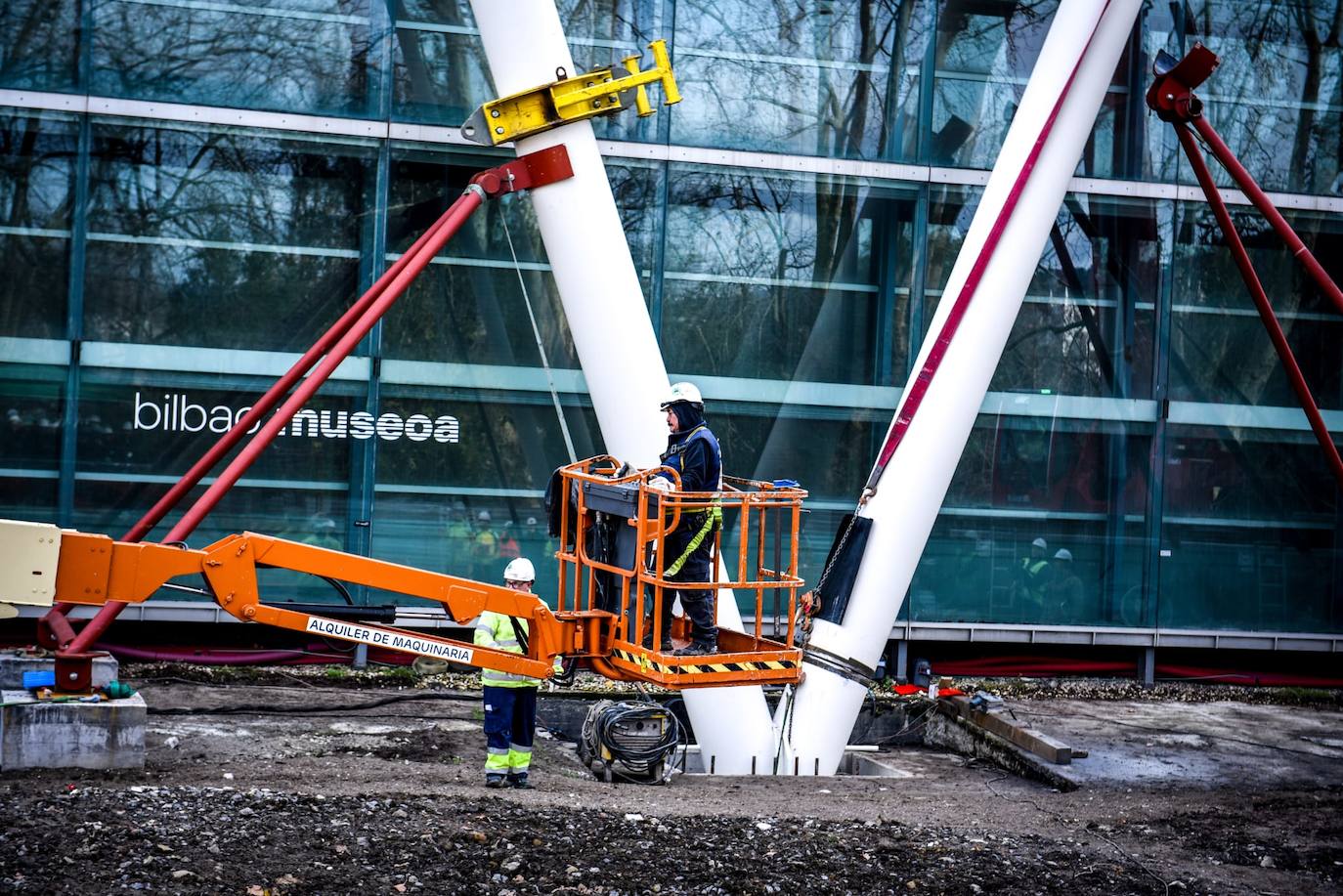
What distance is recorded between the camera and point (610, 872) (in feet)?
26.5

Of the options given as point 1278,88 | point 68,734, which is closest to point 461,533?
point 68,734

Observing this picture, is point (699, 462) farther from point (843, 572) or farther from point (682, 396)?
point (843, 572)

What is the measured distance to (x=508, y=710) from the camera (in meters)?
9.98

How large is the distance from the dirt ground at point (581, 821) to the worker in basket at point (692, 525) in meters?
1.22

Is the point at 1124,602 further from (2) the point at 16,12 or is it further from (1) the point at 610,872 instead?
(2) the point at 16,12

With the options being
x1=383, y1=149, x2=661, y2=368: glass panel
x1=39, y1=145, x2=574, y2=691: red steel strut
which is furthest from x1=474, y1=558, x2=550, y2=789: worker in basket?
x1=383, y1=149, x2=661, y2=368: glass panel

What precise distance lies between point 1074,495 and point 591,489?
829 cm

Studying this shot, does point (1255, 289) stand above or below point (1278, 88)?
below

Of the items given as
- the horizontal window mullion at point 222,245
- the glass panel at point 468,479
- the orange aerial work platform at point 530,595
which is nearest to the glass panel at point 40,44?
the horizontal window mullion at point 222,245

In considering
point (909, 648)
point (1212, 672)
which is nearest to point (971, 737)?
point (909, 648)

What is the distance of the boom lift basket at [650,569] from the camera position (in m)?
8.68

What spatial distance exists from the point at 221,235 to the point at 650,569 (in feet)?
→ 23.9

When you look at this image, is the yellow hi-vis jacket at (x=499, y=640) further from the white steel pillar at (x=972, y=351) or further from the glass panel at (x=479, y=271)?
the glass panel at (x=479, y=271)

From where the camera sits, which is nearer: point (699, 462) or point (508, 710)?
point (699, 462)
